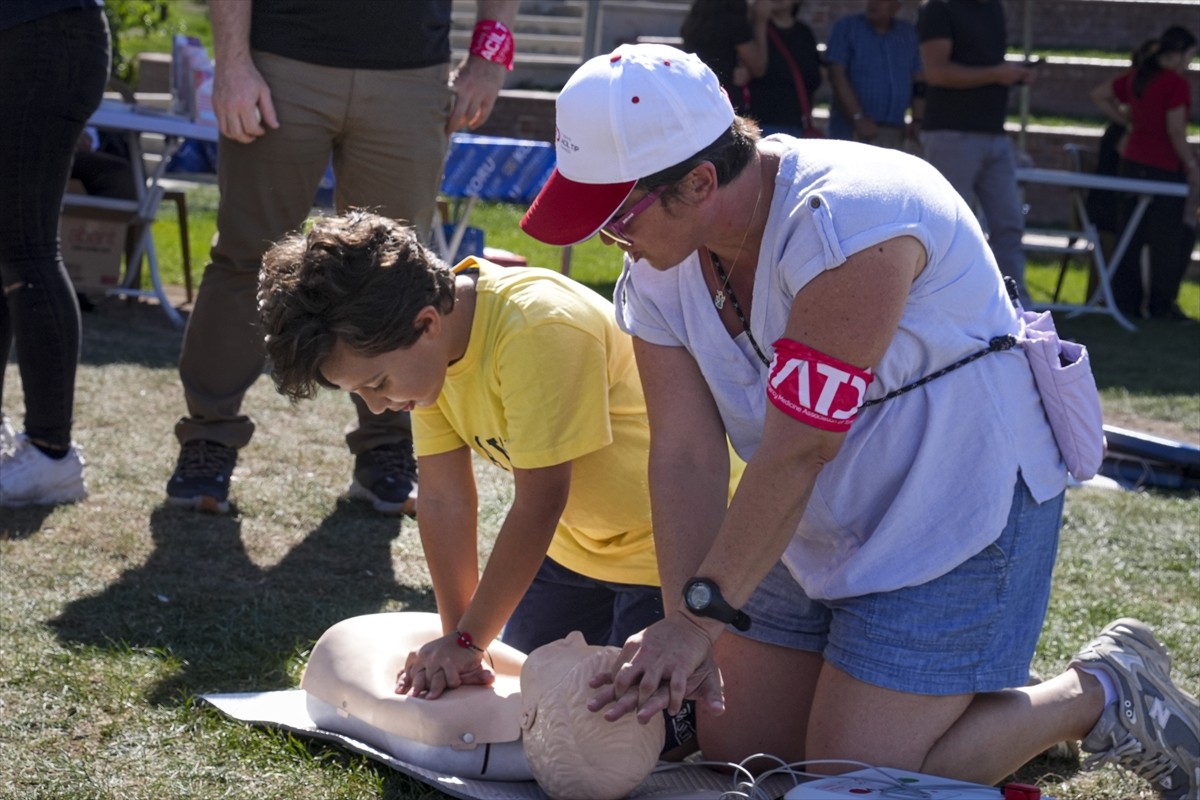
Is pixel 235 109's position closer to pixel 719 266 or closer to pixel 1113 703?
pixel 719 266

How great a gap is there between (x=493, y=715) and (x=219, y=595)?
100 centimetres

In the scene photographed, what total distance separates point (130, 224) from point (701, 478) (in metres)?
5.17

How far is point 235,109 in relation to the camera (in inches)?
130

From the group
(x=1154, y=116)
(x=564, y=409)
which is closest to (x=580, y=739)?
(x=564, y=409)

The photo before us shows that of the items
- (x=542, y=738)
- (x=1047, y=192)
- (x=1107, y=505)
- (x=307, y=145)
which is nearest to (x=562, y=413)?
(x=542, y=738)

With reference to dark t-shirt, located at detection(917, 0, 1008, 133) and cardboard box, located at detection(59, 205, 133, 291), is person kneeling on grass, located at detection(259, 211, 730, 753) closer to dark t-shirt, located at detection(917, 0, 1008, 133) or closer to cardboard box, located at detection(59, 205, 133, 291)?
cardboard box, located at detection(59, 205, 133, 291)

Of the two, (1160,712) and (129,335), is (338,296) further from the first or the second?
(129,335)

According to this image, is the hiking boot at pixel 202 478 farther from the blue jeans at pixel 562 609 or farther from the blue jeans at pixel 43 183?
the blue jeans at pixel 562 609

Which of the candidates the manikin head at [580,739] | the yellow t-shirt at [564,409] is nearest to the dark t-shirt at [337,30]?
the yellow t-shirt at [564,409]

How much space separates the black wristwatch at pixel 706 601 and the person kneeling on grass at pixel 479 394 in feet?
1.24

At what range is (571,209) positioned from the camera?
187 cm

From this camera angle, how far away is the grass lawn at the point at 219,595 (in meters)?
2.27

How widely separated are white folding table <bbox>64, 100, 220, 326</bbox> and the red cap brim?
4665 mm

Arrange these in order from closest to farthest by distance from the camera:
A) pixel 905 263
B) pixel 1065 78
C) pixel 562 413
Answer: pixel 905 263
pixel 562 413
pixel 1065 78
